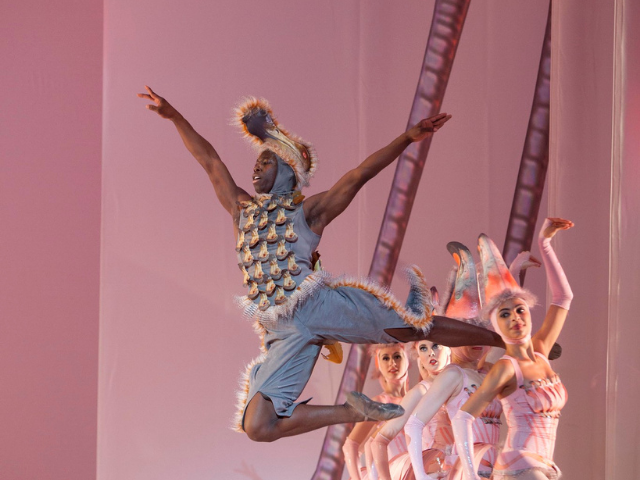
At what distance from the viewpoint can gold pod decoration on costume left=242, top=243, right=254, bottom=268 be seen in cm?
396

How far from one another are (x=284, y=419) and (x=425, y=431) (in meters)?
1.82

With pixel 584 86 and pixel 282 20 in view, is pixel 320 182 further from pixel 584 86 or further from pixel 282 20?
pixel 584 86

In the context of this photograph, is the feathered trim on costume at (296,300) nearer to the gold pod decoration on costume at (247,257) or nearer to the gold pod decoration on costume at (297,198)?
the gold pod decoration on costume at (247,257)

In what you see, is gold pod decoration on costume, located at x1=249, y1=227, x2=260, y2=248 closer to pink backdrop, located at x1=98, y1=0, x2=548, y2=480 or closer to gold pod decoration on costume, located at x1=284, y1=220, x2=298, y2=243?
gold pod decoration on costume, located at x1=284, y1=220, x2=298, y2=243

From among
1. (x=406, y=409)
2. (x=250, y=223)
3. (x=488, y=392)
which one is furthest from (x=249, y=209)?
(x=406, y=409)

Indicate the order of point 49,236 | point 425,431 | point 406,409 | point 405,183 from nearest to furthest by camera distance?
point 406,409
point 425,431
point 49,236
point 405,183

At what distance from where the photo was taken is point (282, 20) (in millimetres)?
7188

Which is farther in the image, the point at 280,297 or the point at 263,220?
the point at 263,220

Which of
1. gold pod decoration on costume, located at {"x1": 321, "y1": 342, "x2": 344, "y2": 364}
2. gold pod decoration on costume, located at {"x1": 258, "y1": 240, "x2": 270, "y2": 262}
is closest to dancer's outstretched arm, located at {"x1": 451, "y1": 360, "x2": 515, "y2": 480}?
gold pod decoration on costume, located at {"x1": 321, "y1": 342, "x2": 344, "y2": 364}

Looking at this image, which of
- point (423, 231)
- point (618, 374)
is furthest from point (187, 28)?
point (618, 374)

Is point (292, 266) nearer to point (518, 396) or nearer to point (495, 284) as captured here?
point (495, 284)

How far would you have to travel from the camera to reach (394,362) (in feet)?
17.7

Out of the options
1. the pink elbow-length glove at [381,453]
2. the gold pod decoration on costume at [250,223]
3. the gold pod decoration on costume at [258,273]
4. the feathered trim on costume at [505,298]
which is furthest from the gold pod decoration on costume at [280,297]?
the pink elbow-length glove at [381,453]

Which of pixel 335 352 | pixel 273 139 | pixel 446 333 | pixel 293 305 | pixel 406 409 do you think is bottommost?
pixel 406 409
